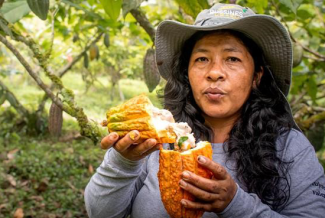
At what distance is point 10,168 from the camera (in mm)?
3490

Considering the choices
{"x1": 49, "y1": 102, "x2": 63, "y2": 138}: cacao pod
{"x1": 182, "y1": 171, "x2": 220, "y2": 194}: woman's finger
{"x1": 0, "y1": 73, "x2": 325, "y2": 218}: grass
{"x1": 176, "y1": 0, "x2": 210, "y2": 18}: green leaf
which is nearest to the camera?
{"x1": 182, "y1": 171, "x2": 220, "y2": 194}: woman's finger

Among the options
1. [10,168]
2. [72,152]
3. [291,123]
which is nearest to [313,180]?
[291,123]

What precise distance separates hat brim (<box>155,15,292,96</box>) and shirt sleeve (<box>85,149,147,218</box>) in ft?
1.59

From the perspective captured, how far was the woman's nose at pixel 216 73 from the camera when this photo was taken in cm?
120

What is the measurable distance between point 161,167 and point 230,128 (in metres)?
0.38

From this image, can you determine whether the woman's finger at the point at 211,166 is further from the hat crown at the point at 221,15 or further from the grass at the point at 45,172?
the grass at the point at 45,172

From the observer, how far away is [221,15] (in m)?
1.27

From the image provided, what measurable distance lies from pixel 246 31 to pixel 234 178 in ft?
1.57

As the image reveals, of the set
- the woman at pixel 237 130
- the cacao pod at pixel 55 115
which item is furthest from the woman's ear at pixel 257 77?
the cacao pod at pixel 55 115

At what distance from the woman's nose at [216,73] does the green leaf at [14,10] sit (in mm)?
915

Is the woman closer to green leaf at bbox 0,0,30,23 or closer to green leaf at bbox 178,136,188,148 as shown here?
green leaf at bbox 178,136,188,148

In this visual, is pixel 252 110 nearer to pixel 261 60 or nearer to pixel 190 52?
pixel 261 60

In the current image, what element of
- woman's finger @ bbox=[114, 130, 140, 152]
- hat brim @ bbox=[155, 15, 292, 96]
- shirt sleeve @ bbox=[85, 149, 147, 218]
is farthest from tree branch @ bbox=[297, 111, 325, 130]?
woman's finger @ bbox=[114, 130, 140, 152]

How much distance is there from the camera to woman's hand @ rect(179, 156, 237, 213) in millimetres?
929
